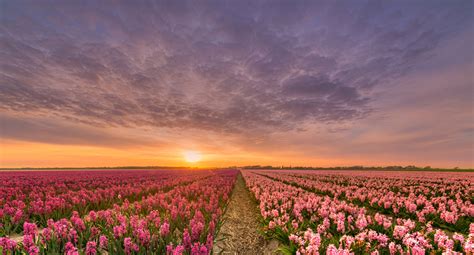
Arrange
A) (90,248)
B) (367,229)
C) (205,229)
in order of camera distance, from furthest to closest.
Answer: (205,229), (367,229), (90,248)

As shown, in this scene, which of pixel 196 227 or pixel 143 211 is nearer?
pixel 196 227

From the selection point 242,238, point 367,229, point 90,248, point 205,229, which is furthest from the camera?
point 242,238

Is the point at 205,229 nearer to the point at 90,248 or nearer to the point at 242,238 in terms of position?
the point at 242,238

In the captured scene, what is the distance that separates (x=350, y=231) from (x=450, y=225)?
16.5 ft

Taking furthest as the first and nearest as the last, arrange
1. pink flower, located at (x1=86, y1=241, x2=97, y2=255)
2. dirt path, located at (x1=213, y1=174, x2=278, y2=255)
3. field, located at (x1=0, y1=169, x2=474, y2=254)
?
dirt path, located at (x1=213, y1=174, x2=278, y2=255) < field, located at (x1=0, y1=169, x2=474, y2=254) < pink flower, located at (x1=86, y1=241, x2=97, y2=255)

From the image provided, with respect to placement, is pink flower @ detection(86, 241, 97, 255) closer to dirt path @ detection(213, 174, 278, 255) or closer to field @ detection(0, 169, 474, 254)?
field @ detection(0, 169, 474, 254)

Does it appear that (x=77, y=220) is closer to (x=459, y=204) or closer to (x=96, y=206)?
(x=96, y=206)

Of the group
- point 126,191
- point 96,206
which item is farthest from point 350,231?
point 126,191

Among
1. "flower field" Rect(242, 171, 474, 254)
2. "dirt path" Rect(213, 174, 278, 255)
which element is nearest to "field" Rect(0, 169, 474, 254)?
"flower field" Rect(242, 171, 474, 254)

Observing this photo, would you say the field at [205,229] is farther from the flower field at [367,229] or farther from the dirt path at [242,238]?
the dirt path at [242,238]

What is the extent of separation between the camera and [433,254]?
407 centimetres

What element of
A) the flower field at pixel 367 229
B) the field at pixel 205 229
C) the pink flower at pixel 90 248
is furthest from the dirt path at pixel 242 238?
the pink flower at pixel 90 248

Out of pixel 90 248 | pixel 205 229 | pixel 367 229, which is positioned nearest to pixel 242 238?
pixel 205 229

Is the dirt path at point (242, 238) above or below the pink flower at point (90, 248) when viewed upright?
→ below
